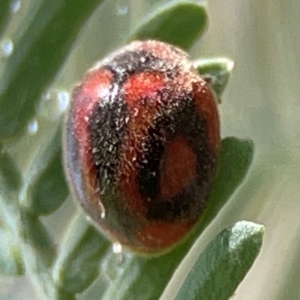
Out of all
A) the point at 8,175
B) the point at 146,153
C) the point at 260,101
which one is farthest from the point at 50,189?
the point at 260,101

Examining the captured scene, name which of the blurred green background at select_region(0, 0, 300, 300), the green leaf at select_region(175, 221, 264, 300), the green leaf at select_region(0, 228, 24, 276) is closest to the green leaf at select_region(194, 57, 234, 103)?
the green leaf at select_region(175, 221, 264, 300)

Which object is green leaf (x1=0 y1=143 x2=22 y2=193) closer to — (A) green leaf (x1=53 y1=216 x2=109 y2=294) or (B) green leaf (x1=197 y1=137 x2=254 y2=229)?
(A) green leaf (x1=53 y1=216 x2=109 y2=294)

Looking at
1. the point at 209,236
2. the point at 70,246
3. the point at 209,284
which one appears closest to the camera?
the point at 209,284

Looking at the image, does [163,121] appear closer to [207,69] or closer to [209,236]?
[207,69]

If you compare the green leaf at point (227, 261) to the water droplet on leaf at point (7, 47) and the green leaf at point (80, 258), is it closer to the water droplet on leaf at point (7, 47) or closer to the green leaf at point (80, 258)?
the green leaf at point (80, 258)

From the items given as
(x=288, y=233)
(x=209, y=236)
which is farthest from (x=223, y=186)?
(x=288, y=233)

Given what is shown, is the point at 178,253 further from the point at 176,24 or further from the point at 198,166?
the point at 176,24

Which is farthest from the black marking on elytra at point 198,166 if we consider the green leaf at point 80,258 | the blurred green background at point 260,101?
the blurred green background at point 260,101
